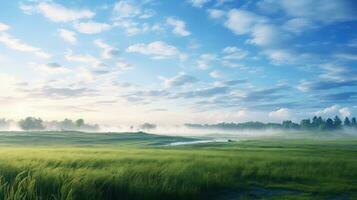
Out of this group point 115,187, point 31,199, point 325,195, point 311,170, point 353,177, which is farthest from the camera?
point 311,170

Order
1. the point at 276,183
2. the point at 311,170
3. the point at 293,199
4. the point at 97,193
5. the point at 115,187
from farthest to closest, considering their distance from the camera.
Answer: the point at 311,170, the point at 276,183, the point at 293,199, the point at 115,187, the point at 97,193

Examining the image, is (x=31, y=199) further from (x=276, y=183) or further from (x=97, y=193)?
(x=276, y=183)

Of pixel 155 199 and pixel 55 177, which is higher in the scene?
pixel 55 177

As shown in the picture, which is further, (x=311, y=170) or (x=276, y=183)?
(x=311, y=170)

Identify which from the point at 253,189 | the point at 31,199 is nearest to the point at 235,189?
the point at 253,189

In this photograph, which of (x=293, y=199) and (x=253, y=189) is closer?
(x=293, y=199)

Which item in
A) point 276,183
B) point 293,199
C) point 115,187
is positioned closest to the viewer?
point 115,187

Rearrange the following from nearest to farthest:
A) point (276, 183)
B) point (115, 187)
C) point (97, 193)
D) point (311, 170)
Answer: point (97, 193) < point (115, 187) < point (276, 183) < point (311, 170)

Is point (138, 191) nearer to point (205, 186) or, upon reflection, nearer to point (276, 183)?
point (205, 186)

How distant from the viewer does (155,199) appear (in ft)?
55.9

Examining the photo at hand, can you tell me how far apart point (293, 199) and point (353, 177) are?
11.9 m

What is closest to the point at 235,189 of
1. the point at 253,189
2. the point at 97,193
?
the point at 253,189

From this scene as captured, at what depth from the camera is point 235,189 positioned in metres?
22.9

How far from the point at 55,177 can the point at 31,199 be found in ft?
9.58
